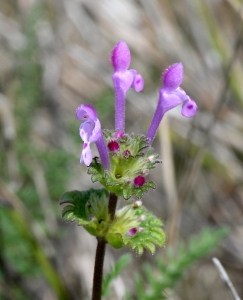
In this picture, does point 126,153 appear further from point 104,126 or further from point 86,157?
point 104,126

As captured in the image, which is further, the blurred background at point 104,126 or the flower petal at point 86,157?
the blurred background at point 104,126

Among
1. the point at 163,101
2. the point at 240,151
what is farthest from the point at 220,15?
the point at 163,101

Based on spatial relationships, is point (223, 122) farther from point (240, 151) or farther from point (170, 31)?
point (170, 31)

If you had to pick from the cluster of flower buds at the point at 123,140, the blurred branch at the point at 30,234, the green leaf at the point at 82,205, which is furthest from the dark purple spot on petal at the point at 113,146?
the blurred branch at the point at 30,234

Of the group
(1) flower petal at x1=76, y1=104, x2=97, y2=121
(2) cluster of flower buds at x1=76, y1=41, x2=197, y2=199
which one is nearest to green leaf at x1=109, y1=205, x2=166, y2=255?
(2) cluster of flower buds at x1=76, y1=41, x2=197, y2=199

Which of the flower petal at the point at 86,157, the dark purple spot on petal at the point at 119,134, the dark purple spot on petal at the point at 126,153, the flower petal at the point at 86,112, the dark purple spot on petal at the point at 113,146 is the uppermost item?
the flower petal at the point at 86,112

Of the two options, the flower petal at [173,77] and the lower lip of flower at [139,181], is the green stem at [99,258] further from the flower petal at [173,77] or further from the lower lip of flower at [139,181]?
the flower petal at [173,77]
